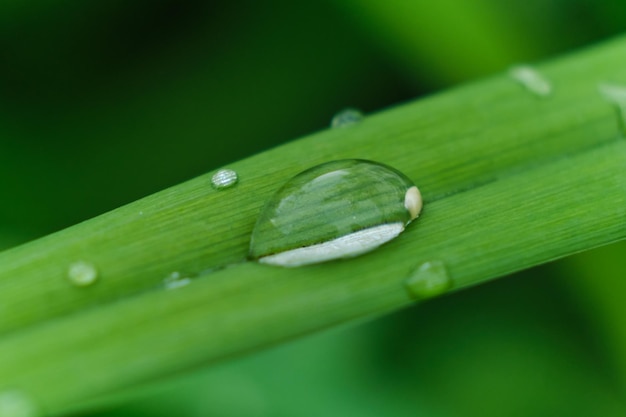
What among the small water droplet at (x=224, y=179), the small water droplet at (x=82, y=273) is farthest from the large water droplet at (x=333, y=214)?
the small water droplet at (x=82, y=273)

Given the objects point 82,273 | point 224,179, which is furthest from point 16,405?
point 224,179

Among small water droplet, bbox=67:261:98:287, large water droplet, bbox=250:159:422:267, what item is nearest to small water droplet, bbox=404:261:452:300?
large water droplet, bbox=250:159:422:267

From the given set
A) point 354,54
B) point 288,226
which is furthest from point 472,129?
point 354,54

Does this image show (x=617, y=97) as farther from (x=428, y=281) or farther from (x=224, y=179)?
(x=224, y=179)

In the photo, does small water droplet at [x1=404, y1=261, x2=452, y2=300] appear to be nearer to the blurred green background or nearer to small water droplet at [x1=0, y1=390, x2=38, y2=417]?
small water droplet at [x1=0, y1=390, x2=38, y2=417]

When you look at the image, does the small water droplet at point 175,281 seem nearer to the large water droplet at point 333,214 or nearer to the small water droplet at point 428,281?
the large water droplet at point 333,214

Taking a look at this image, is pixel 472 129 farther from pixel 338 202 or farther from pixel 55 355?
pixel 55 355
